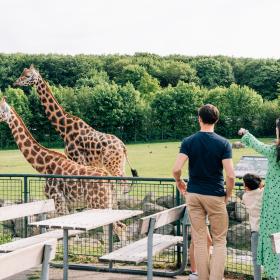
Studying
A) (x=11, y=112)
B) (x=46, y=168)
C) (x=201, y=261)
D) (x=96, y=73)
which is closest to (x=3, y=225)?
(x=46, y=168)

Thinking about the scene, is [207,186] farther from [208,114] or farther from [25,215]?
[25,215]

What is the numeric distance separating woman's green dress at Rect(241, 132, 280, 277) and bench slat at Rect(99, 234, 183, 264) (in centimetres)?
124

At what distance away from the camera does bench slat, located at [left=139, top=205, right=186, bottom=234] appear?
5969 millimetres

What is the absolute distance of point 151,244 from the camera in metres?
6.08

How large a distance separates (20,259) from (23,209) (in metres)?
2.81

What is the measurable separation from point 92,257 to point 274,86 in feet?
303

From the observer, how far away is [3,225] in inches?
469

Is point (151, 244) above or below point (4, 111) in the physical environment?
below

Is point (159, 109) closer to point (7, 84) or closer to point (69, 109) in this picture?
point (69, 109)

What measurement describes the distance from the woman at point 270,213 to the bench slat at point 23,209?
9.39 feet

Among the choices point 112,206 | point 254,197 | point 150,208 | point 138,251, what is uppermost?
point 254,197

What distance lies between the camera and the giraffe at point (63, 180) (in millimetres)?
10626

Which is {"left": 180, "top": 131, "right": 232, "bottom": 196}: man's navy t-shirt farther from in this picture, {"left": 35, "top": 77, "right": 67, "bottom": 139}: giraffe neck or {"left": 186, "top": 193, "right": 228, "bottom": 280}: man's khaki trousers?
{"left": 35, "top": 77, "right": 67, "bottom": 139}: giraffe neck

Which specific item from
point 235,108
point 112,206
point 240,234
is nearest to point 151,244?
point 112,206
